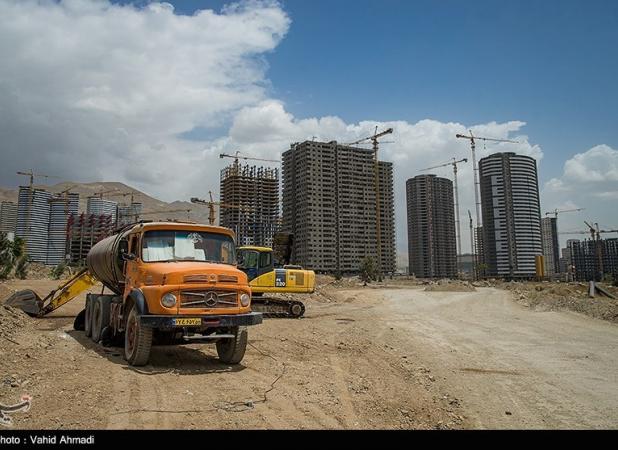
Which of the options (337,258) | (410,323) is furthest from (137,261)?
(337,258)

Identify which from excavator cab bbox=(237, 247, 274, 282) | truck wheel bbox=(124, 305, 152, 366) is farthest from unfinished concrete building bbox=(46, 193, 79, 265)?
truck wheel bbox=(124, 305, 152, 366)

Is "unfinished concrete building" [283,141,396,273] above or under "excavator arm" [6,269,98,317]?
above

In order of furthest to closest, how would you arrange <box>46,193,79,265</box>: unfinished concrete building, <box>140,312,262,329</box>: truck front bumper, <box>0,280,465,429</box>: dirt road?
<box>46,193,79,265</box>: unfinished concrete building
<box>140,312,262,329</box>: truck front bumper
<box>0,280,465,429</box>: dirt road

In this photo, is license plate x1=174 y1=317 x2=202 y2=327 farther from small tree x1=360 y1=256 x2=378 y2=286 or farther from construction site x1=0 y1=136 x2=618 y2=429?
small tree x1=360 y1=256 x2=378 y2=286

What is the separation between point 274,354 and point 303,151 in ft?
326

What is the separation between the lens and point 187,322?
896 cm

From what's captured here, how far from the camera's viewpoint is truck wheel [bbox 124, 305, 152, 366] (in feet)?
29.8

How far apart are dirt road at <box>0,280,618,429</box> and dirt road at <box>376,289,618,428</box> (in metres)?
0.03

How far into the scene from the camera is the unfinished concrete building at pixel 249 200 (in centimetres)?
10250

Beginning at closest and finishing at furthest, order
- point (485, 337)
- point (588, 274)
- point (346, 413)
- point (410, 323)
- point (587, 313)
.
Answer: point (346, 413)
point (485, 337)
point (410, 323)
point (587, 313)
point (588, 274)

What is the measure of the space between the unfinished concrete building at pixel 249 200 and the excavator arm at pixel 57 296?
81.7 meters

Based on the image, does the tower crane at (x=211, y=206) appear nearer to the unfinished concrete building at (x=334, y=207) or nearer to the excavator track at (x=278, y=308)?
the unfinished concrete building at (x=334, y=207)

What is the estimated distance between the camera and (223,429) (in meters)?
5.79
